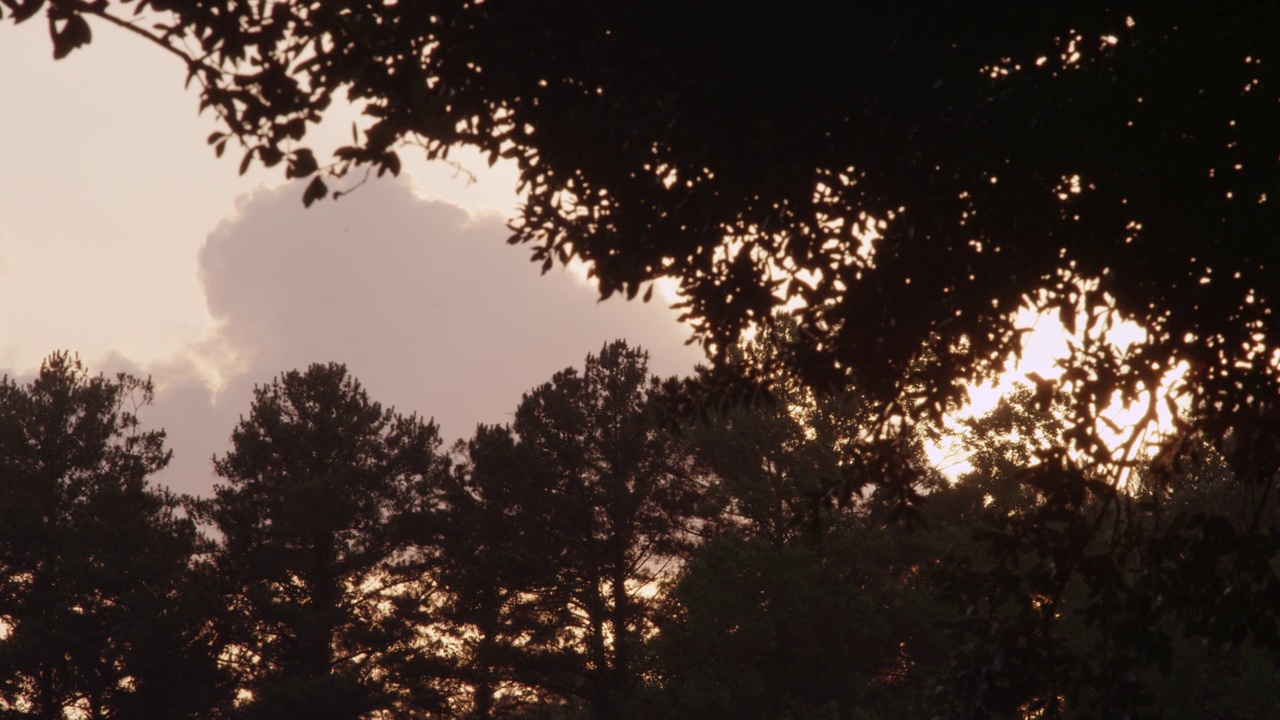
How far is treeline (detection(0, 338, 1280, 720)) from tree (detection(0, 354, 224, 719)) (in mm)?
95

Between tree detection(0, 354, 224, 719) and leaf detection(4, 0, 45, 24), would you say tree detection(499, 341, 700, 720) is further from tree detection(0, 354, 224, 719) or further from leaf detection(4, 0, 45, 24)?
leaf detection(4, 0, 45, 24)

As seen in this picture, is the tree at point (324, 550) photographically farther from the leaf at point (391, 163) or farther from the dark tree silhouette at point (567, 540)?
the leaf at point (391, 163)

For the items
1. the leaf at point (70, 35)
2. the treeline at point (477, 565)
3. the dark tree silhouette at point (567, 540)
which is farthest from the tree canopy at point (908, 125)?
the dark tree silhouette at point (567, 540)

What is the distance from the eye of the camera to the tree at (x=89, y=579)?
37094 mm

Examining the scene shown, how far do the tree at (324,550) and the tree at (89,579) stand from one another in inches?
69.6

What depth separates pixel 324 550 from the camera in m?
39.1

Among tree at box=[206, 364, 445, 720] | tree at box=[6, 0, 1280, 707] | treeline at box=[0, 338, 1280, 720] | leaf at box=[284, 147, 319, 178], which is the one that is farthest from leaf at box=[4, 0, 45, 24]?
tree at box=[206, 364, 445, 720]

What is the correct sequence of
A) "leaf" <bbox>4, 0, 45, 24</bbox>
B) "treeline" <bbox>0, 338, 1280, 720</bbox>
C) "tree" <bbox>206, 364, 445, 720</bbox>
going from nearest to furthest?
"leaf" <bbox>4, 0, 45, 24</bbox>, "treeline" <bbox>0, 338, 1280, 720</bbox>, "tree" <bbox>206, 364, 445, 720</bbox>

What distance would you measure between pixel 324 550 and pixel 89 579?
7.74m

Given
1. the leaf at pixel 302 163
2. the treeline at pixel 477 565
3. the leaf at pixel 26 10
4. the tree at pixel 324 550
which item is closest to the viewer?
the leaf at pixel 26 10

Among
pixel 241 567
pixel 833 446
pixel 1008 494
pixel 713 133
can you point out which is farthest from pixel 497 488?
pixel 713 133

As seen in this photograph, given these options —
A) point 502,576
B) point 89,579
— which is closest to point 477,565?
point 502,576

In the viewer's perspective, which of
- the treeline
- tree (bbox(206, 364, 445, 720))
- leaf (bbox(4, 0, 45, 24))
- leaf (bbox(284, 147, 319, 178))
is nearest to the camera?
leaf (bbox(4, 0, 45, 24))

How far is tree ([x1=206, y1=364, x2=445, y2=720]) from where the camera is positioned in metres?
37.0
